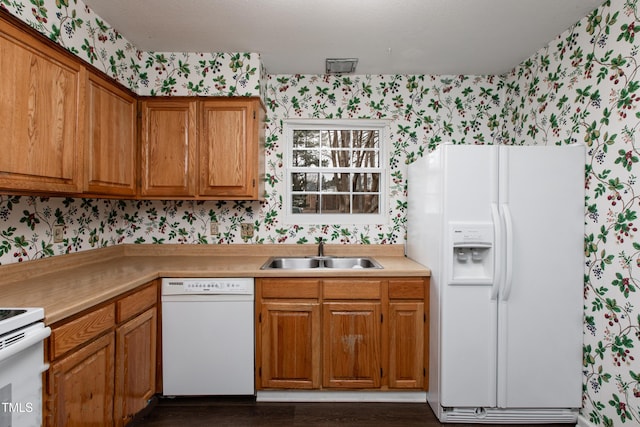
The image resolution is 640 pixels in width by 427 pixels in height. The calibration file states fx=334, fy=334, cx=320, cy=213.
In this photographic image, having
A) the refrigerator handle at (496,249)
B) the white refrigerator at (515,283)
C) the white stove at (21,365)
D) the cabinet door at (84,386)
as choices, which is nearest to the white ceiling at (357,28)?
the white refrigerator at (515,283)

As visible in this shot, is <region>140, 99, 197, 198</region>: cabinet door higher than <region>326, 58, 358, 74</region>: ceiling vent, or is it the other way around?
<region>326, 58, 358, 74</region>: ceiling vent

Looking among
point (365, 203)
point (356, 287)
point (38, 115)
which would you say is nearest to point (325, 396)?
point (356, 287)

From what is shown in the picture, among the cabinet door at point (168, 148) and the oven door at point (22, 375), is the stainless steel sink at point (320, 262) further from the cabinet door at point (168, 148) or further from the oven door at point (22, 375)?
the oven door at point (22, 375)

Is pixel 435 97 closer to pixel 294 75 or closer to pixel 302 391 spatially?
pixel 294 75

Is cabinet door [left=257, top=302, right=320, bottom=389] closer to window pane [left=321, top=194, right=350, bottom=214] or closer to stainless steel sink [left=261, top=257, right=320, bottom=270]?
stainless steel sink [left=261, top=257, right=320, bottom=270]

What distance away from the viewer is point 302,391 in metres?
2.26

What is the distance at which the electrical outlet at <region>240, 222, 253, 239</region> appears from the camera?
2.89 meters

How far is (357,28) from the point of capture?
219cm

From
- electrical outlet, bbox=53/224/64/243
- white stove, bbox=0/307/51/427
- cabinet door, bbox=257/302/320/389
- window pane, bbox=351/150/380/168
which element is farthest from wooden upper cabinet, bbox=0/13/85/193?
window pane, bbox=351/150/380/168

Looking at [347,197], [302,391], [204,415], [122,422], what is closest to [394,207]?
[347,197]

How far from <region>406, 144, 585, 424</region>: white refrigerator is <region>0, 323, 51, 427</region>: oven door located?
76.9 inches

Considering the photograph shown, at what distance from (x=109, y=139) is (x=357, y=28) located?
1.77m

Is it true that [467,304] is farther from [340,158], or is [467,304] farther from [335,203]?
[340,158]

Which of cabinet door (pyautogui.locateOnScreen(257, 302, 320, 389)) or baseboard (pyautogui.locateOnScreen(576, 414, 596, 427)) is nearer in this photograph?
baseboard (pyautogui.locateOnScreen(576, 414, 596, 427))
